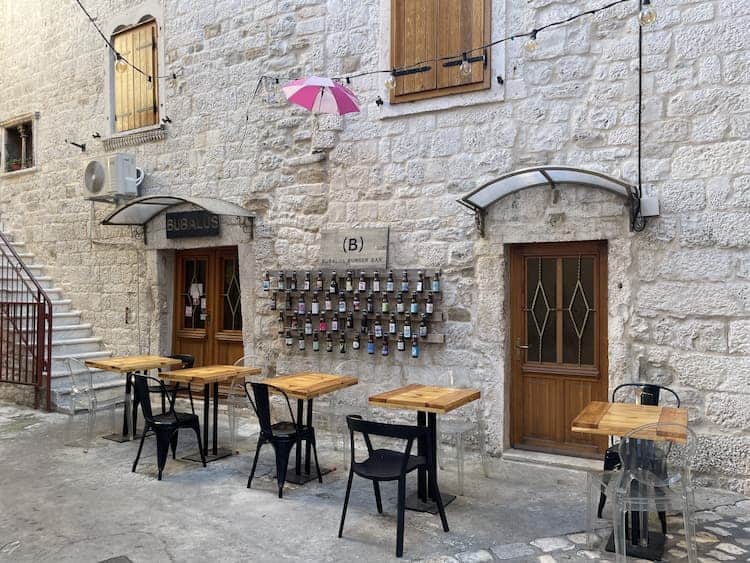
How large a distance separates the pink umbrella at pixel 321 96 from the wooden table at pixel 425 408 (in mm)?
2456

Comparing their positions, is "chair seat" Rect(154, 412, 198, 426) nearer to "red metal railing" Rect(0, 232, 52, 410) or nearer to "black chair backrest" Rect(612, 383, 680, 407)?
"red metal railing" Rect(0, 232, 52, 410)

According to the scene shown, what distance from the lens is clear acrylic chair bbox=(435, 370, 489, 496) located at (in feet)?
13.7

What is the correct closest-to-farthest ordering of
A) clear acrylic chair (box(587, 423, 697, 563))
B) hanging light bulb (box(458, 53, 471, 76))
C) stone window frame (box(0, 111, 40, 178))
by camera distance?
clear acrylic chair (box(587, 423, 697, 563))
hanging light bulb (box(458, 53, 471, 76))
stone window frame (box(0, 111, 40, 178))

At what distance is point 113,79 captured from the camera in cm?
749

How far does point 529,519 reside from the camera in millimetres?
3654

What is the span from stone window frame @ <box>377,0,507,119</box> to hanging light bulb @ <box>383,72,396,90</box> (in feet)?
0.23

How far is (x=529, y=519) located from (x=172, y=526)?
203cm

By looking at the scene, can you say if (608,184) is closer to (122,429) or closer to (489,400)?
(489,400)

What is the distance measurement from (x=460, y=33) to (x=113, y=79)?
4516 millimetres

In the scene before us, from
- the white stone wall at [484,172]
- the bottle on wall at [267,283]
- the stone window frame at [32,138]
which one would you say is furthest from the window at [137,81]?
the bottle on wall at [267,283]

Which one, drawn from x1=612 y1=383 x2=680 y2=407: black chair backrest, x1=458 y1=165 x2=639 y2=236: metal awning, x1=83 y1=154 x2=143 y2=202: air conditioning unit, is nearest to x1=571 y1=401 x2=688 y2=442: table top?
x1=612 y1=383 x2=680 y2=407: black chair backrest

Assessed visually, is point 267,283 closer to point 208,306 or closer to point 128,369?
point 208,306

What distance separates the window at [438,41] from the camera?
4.99m

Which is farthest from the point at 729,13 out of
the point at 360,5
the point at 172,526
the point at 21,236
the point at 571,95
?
the point at 21,236
